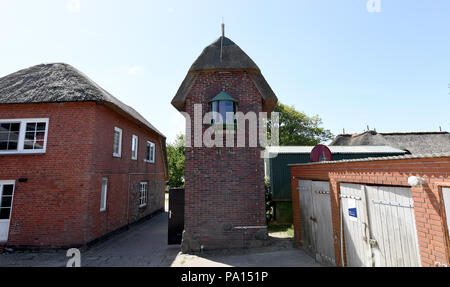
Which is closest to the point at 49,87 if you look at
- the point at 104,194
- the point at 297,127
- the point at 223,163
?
the point at 104,194

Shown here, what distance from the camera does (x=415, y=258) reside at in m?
3.48

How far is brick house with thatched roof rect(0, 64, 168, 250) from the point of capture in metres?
7.92

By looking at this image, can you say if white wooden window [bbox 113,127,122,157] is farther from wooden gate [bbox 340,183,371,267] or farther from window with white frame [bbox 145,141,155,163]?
wooden gate [bbox 340,183,371,267]

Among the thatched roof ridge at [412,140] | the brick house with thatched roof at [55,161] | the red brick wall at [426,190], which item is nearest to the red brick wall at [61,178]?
the brick house with thatched roof at [55,161]

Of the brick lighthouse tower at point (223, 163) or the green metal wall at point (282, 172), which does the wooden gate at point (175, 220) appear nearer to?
the brick lighthouse tower at point (223, 163)

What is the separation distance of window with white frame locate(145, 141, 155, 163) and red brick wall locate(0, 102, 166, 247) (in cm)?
570

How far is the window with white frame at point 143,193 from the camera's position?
43.9 feet

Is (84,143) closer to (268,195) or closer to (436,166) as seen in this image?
(268,195)

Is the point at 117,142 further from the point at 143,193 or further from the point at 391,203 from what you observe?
the point at 391,203

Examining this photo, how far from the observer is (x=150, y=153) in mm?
15656

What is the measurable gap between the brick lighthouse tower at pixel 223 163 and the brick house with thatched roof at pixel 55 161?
3.97 meters

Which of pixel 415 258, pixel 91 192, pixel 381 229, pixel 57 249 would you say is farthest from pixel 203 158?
pixel 57 249

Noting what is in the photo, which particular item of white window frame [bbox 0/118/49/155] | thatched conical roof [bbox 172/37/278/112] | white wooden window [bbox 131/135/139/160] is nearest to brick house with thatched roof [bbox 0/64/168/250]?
white window frame [bbox 0/118/49/155]

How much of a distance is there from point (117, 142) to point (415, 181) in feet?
38.1
